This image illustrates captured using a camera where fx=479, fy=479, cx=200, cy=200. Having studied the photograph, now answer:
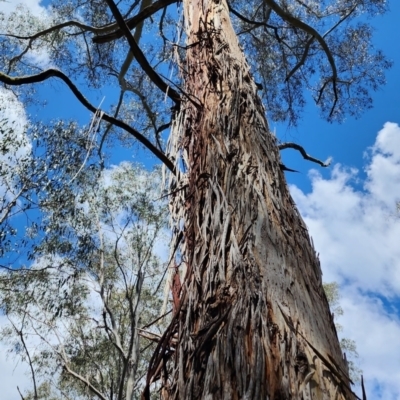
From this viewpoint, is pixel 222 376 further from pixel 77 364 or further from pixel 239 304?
pixel 77 364

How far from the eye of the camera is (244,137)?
60.5 inches

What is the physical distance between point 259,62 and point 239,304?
5.80 m

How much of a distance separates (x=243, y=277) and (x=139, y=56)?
1.21m

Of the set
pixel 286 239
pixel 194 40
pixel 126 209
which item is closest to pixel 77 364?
pixel 126 209

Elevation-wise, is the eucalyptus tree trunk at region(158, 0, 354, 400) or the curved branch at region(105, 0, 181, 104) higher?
the curved branch at region(105, 0, 181, 104)

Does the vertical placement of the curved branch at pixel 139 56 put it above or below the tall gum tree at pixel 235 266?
above

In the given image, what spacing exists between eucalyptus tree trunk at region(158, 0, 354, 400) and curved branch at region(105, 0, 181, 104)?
29 cm

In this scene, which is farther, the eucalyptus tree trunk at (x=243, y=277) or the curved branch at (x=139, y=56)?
the curved branch at (x=139, y=56)

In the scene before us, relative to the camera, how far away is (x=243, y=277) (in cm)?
101

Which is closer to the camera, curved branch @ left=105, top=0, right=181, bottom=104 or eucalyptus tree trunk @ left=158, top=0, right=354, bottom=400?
eucalyptus tree trunk @ left=158, top=0, right=354, bottom=400

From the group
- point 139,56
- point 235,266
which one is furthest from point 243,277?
point 139,56

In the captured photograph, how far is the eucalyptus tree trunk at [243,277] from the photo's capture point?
0.84 m

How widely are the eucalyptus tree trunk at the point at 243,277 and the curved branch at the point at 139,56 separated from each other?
29cm

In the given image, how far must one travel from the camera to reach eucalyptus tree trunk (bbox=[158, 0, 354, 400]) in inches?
33.2
